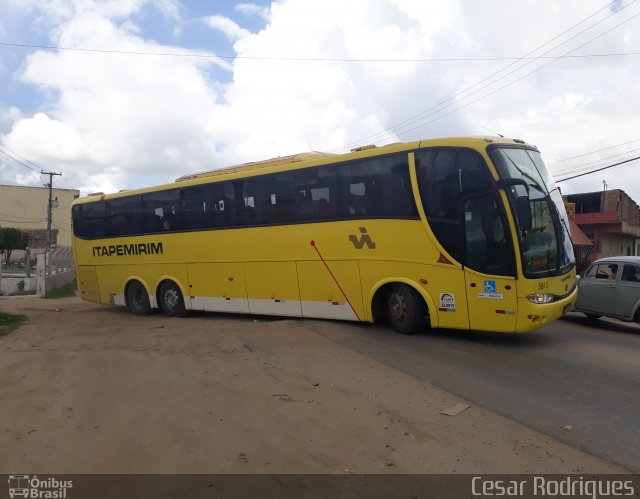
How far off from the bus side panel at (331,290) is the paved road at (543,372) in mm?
264

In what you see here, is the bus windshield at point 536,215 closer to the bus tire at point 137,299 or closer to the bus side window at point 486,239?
the bus side window at point 486,239

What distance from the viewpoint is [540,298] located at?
7785mm

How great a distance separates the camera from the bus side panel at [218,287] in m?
12.0

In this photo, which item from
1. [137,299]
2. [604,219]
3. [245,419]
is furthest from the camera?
[604,219]

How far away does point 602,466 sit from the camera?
13.3 feet

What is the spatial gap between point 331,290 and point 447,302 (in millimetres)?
2493

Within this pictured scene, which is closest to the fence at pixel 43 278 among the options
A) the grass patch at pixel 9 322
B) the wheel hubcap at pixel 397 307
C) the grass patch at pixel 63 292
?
the grass patch at pixel 63 292

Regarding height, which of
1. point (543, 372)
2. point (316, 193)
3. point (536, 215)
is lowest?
point (543, 372)

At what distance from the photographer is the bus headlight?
25.3ft

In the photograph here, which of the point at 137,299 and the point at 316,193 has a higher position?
the point at 316,193

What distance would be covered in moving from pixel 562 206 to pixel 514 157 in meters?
1.28

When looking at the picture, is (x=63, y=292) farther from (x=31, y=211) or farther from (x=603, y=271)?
(x=31, y=211)

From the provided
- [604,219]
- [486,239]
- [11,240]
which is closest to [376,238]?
[486,239]

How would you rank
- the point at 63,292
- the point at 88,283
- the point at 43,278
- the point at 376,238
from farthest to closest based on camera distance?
the point at 63,292, the point at 43,278, the point at 88,283, the point at 376,238
